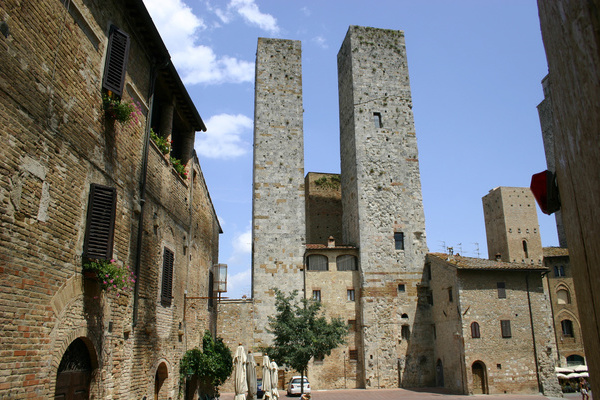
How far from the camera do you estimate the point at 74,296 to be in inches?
324

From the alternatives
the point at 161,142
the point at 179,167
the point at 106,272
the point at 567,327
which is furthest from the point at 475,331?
the point at 106,272

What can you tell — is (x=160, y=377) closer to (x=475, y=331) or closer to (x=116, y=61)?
(x=116, y=61)

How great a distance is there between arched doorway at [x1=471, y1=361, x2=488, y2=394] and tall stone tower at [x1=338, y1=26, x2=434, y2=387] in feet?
11.4

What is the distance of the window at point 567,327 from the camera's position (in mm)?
36781

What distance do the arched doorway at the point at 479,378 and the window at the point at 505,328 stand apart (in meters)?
2.21

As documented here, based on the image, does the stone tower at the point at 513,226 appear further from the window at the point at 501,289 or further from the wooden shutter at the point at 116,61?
the wooden shutter at the point at 116,61

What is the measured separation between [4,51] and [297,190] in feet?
83.1

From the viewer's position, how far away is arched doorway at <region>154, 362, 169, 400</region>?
1334 cm

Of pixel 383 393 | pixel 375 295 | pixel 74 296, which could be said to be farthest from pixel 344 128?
pixel 74 296

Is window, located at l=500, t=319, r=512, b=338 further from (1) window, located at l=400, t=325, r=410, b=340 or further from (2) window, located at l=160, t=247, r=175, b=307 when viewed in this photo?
(2) window, located at l=160, t=247, r=175, b=307

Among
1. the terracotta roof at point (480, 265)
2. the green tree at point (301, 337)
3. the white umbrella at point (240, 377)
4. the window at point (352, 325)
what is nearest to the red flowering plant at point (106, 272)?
the white umbrella at point (240, 377)

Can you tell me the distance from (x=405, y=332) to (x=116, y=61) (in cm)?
2480

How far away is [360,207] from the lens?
31.2 m

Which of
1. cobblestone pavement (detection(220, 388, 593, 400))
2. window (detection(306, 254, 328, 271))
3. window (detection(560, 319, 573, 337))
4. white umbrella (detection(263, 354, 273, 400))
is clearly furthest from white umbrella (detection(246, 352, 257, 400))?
window (detection(560, 319, 573, 337))
